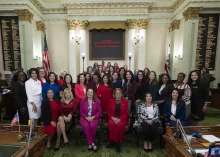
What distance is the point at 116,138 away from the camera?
3396mm

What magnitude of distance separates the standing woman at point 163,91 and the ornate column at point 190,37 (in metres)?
4.36

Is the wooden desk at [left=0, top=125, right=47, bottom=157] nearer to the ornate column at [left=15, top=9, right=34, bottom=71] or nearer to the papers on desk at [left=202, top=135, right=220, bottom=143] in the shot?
the papers on desk at [left=202, top=135, right=220, bottom=143]

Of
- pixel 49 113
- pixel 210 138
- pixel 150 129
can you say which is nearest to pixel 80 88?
pixel 49 113

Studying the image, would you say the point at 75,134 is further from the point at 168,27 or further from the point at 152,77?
the point at 168,27

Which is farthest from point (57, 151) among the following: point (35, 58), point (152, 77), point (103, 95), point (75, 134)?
point (35, 58)

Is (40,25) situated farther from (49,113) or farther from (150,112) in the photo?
(150,112)

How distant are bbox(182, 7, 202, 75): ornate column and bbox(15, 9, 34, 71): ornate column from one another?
7662mm

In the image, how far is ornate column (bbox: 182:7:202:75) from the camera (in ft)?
23.5

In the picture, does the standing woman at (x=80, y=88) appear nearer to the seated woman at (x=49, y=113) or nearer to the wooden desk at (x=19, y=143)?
the seated woman at (x=49, y=113)

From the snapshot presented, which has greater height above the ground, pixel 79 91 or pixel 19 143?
pixel 79 91

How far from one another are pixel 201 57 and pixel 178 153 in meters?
6.89

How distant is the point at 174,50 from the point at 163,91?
20.7ft

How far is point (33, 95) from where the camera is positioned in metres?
3.49

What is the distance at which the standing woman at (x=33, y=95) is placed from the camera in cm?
344
